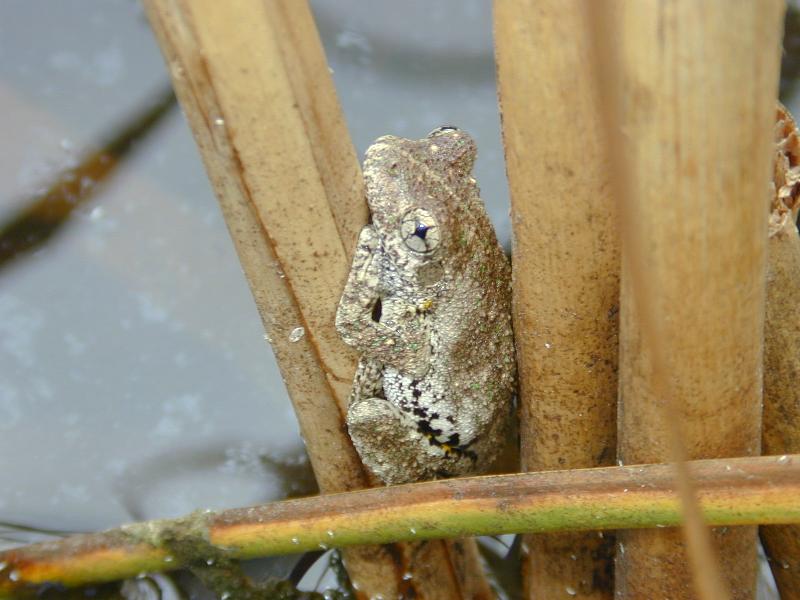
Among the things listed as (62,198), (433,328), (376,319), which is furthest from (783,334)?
(62,198)

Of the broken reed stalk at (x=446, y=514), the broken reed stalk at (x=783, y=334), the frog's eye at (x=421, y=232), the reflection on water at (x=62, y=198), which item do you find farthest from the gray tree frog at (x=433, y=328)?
the reflection on water at (x=62, y=198)

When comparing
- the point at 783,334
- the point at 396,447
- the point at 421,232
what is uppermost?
the point at 421,232

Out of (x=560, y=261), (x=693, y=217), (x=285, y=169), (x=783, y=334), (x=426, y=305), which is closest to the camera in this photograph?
(x=693, y=217)

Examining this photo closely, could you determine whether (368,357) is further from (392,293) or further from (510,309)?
(510,309)

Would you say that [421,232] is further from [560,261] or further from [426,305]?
[560,261]

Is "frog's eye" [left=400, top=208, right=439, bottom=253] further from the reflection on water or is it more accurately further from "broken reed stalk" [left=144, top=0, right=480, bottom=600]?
the reflection on water

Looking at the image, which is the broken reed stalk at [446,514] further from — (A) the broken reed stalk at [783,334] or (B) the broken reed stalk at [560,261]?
(A) the broken reed stalk at [783,334]

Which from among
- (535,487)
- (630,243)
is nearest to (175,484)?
(535,487)
